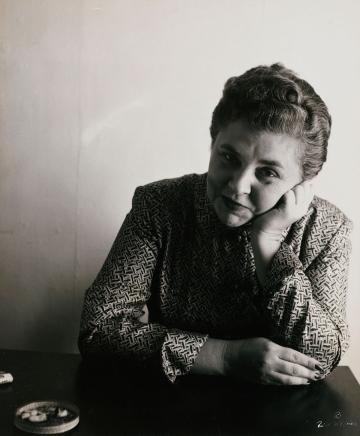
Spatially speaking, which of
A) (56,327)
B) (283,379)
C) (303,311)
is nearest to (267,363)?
(283,379)

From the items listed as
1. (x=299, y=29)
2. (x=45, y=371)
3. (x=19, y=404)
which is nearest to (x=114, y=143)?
(x=299, y=29)

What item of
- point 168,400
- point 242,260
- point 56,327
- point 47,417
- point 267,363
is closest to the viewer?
point 47,417

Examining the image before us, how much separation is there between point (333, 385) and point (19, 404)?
763mm

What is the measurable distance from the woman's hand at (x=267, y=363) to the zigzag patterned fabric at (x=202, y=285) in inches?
1.7

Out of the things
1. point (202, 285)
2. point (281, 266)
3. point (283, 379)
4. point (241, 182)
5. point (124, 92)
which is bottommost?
point (283, 379)

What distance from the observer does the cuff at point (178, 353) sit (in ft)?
4.40

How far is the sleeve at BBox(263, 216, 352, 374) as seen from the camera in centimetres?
139

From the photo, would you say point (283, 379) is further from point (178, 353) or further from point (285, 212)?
point (285, 212)

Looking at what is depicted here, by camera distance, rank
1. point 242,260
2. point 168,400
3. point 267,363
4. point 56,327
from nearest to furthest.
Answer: point 168,400
point 267,363
point 242,260
point 56,327

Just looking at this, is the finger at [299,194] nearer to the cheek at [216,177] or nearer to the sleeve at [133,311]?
the cheek at [216,177]

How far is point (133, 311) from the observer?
1.50m

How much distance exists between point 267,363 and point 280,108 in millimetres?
618

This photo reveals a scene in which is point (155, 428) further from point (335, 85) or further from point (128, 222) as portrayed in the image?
point (335, 85)

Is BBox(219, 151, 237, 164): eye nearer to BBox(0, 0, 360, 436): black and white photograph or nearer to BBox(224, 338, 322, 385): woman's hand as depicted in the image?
BBox(0, 0, 360, 436): black and white photograph
